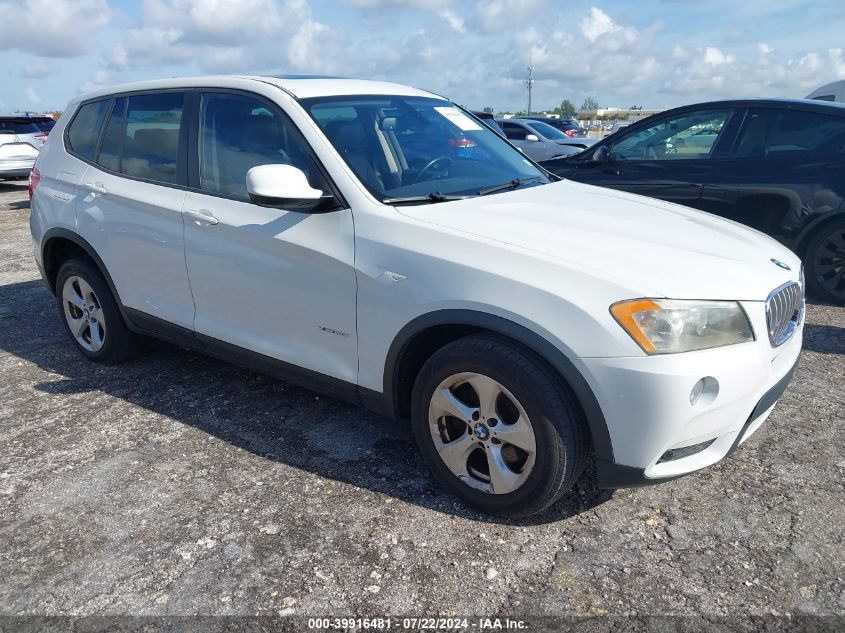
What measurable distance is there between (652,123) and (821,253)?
182 centimetres

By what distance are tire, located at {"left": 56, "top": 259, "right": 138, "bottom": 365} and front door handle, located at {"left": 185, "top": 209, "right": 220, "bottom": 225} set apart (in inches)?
44.8

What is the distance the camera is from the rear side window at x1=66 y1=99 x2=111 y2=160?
4445 millimetres

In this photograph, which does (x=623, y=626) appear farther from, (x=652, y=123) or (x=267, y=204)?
(x=652, y=123)

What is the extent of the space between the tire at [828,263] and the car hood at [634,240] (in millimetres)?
2620

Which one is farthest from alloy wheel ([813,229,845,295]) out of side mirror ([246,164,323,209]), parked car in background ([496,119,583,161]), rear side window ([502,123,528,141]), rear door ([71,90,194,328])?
rear side window ([502,123,528,141])

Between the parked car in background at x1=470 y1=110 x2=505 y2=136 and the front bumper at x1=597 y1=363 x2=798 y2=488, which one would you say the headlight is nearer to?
the front bumper at x1=597 y1=363 x2=798 y2=488

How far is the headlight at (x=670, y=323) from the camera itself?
95.0 inches

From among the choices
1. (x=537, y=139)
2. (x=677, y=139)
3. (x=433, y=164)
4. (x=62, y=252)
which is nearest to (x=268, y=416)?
(x=433, y=164)

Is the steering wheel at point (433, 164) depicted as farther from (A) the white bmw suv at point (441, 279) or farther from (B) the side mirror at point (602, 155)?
(B) the side mirror at point (602, 155)

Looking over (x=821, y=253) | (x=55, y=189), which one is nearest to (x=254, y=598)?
(x=55, y=189)

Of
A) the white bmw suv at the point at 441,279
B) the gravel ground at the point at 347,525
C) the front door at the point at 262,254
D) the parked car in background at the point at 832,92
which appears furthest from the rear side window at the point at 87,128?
the parked car in background at the point at 832,92

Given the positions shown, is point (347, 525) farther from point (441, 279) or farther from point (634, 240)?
point (634, 240)

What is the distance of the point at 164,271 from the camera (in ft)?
12.7

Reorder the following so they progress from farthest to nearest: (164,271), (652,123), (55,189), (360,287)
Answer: (652,123) → (55,189) → (164,271) → (360,287)
